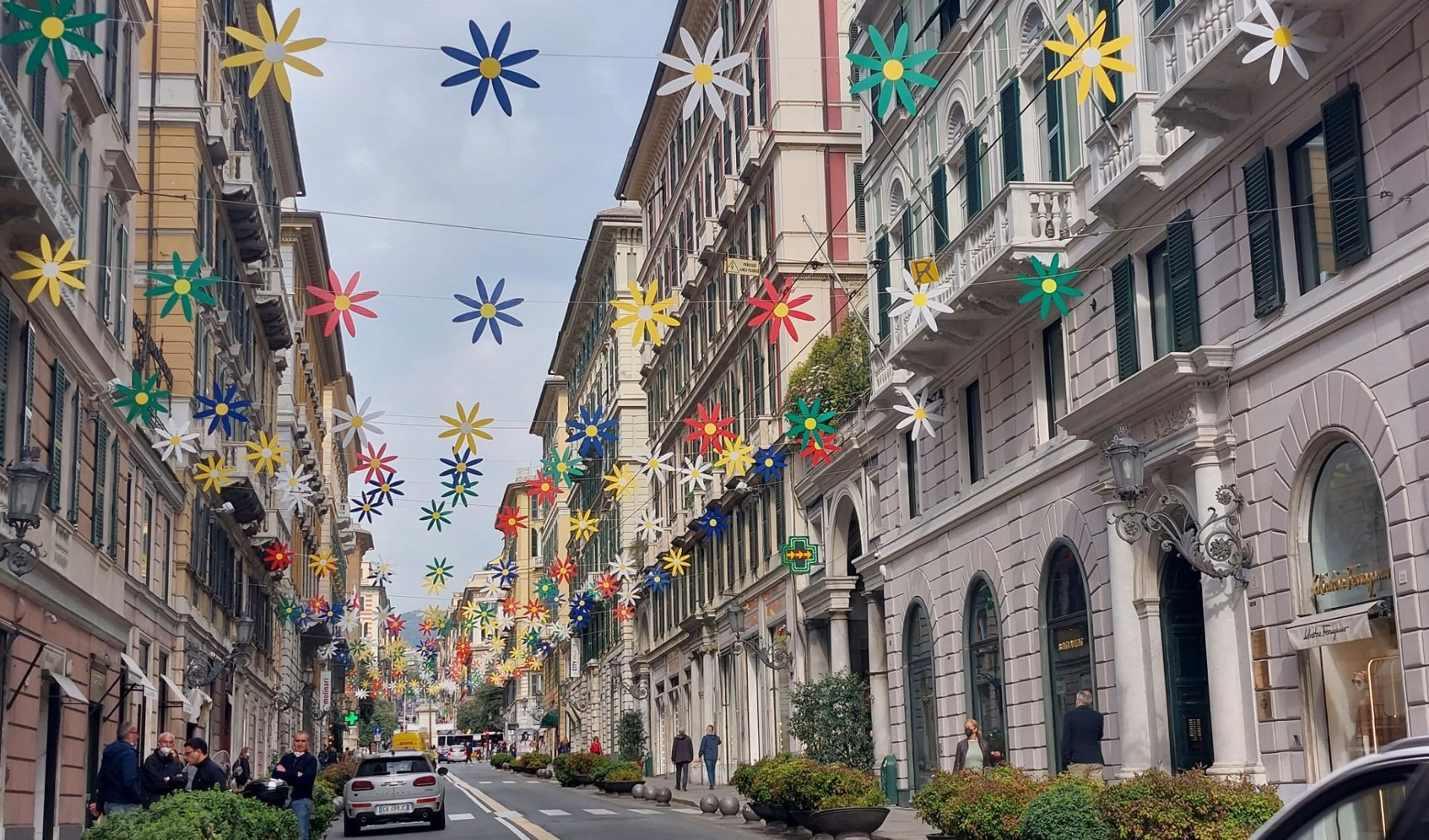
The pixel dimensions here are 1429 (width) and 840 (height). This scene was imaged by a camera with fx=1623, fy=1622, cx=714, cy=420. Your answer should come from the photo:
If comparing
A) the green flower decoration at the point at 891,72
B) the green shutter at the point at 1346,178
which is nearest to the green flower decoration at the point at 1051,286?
the green shutter at the point at 1346,178

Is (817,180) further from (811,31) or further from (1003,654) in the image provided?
(1003,654)

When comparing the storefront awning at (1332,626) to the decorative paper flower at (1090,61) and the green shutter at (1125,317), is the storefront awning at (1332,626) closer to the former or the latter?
the green shutter at (1125,317)

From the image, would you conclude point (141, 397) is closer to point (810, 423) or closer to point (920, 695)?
point (810, 423)

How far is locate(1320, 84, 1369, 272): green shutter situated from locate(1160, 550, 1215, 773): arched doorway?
5.37m

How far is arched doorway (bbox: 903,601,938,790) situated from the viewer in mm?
28719

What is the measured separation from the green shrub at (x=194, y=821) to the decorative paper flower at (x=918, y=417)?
11.9 metres

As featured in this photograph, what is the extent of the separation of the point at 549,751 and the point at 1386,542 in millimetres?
94427

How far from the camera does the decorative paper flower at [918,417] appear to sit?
79.5ft

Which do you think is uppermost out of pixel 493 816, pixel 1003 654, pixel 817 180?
pixel 817 180

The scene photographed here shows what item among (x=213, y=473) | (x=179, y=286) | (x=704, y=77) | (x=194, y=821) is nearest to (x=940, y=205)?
(x=704, y=77)

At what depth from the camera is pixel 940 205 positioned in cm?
2694

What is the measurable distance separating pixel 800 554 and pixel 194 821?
24.3m

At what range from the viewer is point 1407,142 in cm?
1427

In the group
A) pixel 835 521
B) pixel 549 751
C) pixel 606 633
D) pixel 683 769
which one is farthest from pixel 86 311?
pixel 549 751
